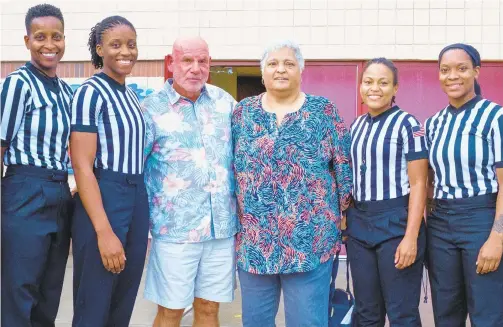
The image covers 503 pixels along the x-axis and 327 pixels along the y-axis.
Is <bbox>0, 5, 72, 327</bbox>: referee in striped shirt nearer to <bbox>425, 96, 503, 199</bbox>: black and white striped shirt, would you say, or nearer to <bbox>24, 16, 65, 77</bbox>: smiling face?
<bbox>24, 16, 65, 77</bbox>: smiling face

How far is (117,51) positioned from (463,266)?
220cm

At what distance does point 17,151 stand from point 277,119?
1.38 metres

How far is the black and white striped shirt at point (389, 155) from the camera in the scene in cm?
326

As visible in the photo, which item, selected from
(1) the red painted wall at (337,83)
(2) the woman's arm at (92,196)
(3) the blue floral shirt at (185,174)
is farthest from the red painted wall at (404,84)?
(2) the woman's arm at (92,196)

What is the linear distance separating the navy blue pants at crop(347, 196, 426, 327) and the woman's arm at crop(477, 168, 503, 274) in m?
0.34

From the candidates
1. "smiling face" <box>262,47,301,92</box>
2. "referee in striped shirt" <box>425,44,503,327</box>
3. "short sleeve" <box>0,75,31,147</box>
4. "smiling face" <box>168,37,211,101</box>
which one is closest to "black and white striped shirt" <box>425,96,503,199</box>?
"referee in striped shirt" <box>425,44,503,327</box>

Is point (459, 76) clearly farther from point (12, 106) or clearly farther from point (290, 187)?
point (12, 106)

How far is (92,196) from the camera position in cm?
300

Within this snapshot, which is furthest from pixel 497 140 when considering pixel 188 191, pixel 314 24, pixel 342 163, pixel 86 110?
pixel 314 24

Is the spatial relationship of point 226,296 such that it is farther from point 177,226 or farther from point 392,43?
point 392,43

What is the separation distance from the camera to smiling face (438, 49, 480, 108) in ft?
10.8

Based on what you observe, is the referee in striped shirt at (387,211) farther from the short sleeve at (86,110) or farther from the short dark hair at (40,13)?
the short dark hair at (40,13)

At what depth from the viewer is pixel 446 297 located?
10.7 ft

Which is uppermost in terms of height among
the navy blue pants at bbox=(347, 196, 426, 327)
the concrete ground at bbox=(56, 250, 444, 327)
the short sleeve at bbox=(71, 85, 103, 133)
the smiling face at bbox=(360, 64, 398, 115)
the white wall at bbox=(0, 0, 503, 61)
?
the white wall at bbox=(0, 0, 503, 61)
